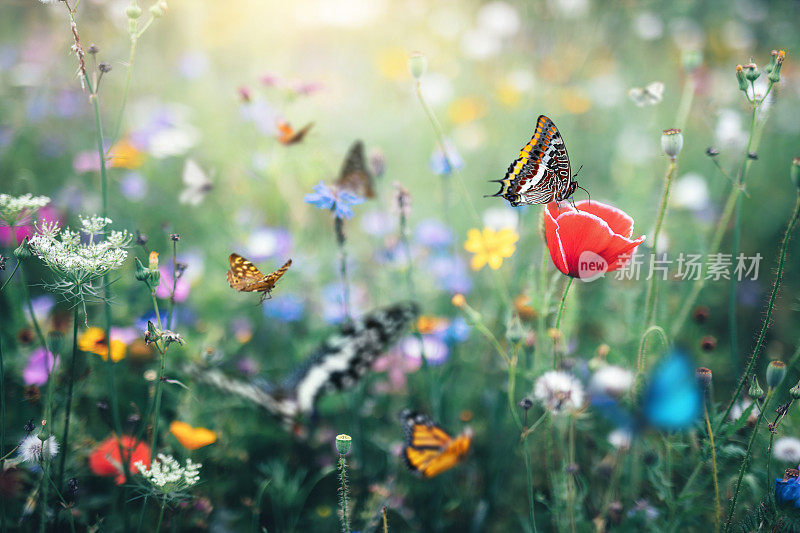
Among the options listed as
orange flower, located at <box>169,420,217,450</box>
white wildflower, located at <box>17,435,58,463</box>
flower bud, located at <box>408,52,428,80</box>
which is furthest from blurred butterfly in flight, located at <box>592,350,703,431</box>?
white wildflower, located at <box>17,435,58,463</box>

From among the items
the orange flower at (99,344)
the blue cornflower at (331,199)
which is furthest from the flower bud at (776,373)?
the orange flower at (99,344)

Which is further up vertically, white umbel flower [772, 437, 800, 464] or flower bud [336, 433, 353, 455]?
flower bud [336, 433, 353, 455]

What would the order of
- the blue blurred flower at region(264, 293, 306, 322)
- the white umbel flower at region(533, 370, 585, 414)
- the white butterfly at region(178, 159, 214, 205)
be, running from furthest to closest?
the blue blurred flower at region(264, 293, 306, 322)
the white butterfly at region(178, 159, 214, 205)
the white umbel flower at region(533, 370, 585, 414)

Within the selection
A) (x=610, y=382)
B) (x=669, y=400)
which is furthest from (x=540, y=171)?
(x=610, y=382)

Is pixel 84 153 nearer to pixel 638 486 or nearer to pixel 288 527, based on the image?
pixel 288 527

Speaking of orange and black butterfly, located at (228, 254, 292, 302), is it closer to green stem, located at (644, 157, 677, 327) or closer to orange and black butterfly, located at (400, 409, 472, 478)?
orange and black butterfly, located at (400, 409, 472, 478)
